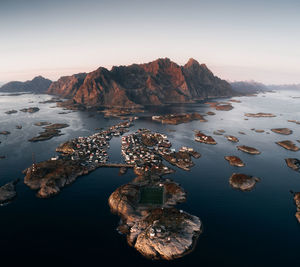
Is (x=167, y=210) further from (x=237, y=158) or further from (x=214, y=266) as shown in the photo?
(x=237, y=158)

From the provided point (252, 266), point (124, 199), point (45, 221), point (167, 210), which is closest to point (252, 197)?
point (252, 266)

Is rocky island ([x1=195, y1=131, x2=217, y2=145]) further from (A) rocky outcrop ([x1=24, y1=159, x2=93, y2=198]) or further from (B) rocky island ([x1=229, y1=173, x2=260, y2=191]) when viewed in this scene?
(A) rocky outcrop ([x1=24, y1=159, x2=93, y2=198])

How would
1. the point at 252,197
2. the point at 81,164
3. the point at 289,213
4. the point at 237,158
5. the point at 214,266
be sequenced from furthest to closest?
the point at 237,158 < the point at 81,164 < the point at 252,197 < the point at 289,213 < the point at 214,266

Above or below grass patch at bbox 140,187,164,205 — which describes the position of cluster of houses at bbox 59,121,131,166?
above

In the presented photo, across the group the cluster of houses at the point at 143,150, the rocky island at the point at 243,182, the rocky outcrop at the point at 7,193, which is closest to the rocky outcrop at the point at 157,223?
the rocky island at the point at 243,182

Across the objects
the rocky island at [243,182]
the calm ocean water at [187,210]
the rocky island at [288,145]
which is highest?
the rocky island at [288,145]

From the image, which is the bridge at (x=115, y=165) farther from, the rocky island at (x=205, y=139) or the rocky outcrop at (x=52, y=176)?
the rocky island at (x=205, y=139)

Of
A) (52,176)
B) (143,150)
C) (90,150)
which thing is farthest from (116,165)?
(52,176)

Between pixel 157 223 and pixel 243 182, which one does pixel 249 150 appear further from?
pixel 157 223

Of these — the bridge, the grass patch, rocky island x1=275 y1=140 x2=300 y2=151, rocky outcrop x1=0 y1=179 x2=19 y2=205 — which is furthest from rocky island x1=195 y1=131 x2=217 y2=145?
rocky outcrop x1=0 y1=179 x2=19 y2=205
